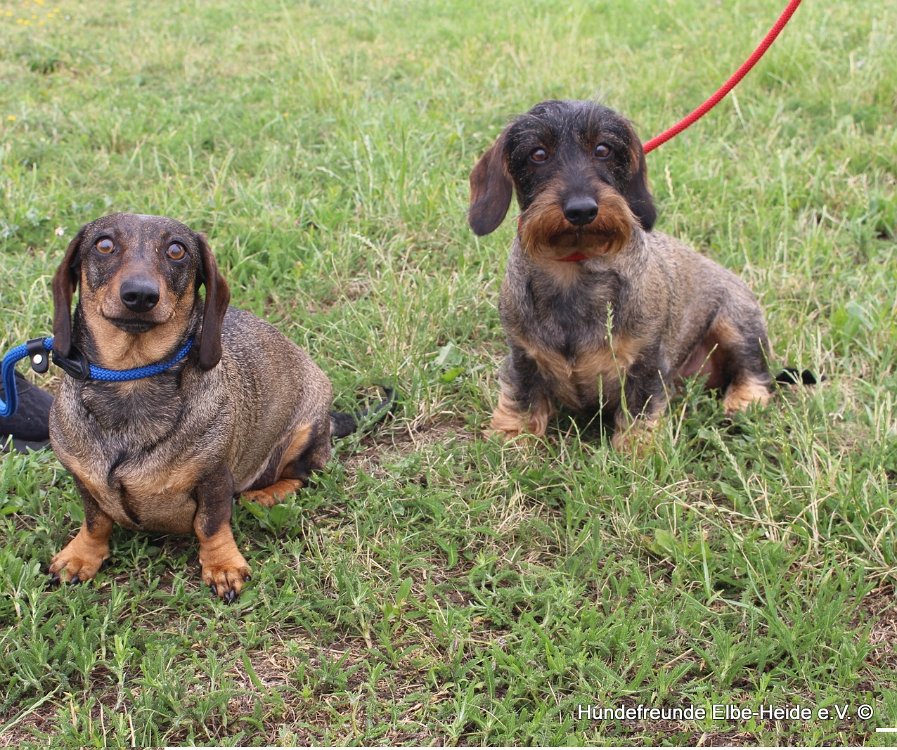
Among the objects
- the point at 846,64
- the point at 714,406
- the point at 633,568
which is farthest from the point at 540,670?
the point at 846,64

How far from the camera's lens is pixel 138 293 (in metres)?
2.95

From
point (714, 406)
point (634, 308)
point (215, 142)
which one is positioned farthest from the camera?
Answer: point (215, 142)

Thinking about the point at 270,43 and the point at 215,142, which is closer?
the point at 215,142

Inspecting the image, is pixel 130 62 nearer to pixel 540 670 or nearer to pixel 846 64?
pixel 846 64

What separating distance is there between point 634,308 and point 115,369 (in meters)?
2.14

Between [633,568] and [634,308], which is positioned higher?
[634,308]

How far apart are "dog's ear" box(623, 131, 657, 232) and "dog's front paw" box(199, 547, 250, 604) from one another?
2166mm

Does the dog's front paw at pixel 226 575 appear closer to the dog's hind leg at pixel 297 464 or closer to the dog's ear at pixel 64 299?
the dog's hind leg at pixel 297 464

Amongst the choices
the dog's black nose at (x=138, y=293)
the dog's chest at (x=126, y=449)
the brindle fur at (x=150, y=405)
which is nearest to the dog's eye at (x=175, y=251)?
the brindle fur at (x=150, y=405)

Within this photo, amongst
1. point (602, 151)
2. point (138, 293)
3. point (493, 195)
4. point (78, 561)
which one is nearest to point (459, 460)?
point (493, 195)

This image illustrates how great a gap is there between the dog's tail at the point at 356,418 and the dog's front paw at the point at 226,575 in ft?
3.21

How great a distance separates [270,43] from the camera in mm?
9055

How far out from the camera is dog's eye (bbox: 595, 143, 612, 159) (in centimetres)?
383

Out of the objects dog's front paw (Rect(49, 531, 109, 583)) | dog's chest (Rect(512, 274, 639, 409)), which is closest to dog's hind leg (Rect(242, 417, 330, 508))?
dog's front paw (Rect(49, 531, 109, 583))
